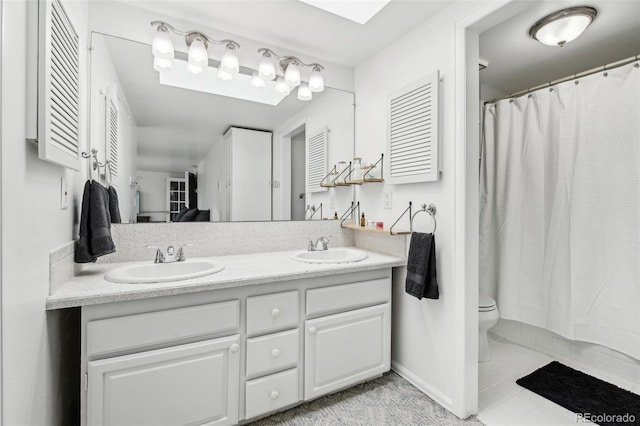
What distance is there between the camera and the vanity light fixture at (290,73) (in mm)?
2018

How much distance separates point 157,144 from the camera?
74.3 inches

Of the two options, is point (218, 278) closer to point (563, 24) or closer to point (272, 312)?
point (272, 312)

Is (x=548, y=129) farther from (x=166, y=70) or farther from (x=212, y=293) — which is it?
(x=166, y=70)

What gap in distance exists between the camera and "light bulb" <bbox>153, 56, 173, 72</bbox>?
1.78 m

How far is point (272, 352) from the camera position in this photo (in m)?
1.52

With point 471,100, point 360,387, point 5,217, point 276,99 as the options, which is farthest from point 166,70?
point 360,387

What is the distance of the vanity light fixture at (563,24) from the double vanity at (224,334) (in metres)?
1.69

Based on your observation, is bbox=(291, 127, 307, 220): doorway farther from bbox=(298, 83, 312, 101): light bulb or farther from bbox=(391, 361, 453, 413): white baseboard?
bbox=(391, 361, 453, 413): white baseboard

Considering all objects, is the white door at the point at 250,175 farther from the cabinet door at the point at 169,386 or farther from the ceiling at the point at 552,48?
the ceiling at the point at 552,48

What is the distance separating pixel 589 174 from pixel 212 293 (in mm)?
2549

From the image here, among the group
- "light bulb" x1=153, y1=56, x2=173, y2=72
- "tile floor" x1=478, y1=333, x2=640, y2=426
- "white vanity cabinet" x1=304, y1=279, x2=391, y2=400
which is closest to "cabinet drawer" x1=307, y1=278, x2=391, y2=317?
"white vanity cabinet" x1=304, y1=279, x2=391, y2=400

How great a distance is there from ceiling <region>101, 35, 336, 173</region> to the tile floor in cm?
233

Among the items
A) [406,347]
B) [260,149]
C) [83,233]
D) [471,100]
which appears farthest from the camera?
[260,149]

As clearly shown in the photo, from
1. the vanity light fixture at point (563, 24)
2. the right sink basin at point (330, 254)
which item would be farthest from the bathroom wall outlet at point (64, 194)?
the vanity light fixture at point (563, 24)
